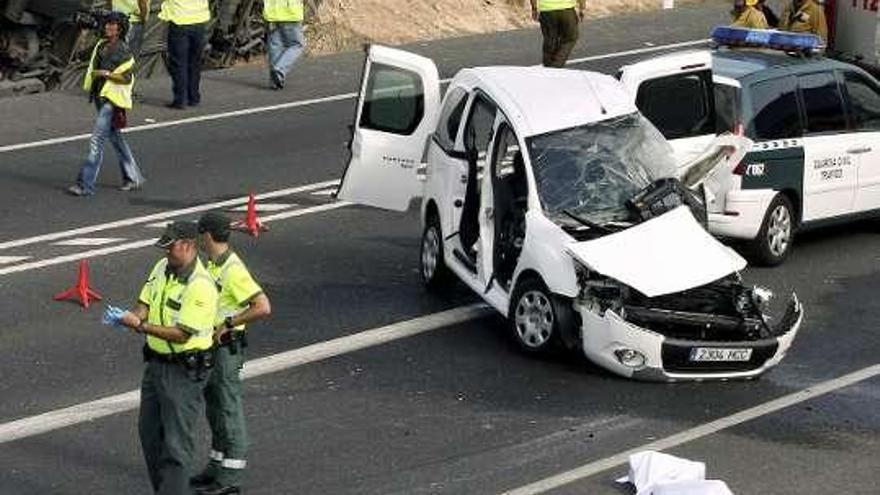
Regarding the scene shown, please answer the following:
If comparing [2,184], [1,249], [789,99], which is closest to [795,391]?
[789,99]

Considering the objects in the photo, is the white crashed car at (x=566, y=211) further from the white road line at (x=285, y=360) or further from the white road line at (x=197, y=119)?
the white road line at (x=197, y=119)

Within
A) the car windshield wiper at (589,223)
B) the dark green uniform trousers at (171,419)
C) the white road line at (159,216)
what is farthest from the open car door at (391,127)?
the dark green uniform trousers at (171,419)

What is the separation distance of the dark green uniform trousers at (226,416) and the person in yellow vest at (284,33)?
13920 mm

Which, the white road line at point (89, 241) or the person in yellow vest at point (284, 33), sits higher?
the person in yellow vest at point (284, 33)

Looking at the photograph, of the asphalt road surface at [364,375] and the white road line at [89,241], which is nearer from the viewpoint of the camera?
the asphalt road surface at [364,375]

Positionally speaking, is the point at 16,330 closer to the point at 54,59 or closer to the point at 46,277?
the point at 46,277

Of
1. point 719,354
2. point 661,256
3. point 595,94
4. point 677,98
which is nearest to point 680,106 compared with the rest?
point 677,98

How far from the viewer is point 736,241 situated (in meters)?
17.6

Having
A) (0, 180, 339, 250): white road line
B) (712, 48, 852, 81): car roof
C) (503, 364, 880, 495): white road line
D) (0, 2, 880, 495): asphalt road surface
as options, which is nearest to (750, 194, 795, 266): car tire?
(0, 2, 880, 495): asphalt road surface

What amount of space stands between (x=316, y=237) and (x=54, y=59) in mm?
7736

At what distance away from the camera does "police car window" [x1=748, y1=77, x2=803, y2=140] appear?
57.6 ft

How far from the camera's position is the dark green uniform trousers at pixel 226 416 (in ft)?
37.7

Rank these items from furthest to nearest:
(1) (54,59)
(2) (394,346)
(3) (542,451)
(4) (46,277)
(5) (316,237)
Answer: (1) (54,59), (5) (316,237), (4) (46,277), (2) (394,346), (3) (542,451)

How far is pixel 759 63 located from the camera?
18109mm
